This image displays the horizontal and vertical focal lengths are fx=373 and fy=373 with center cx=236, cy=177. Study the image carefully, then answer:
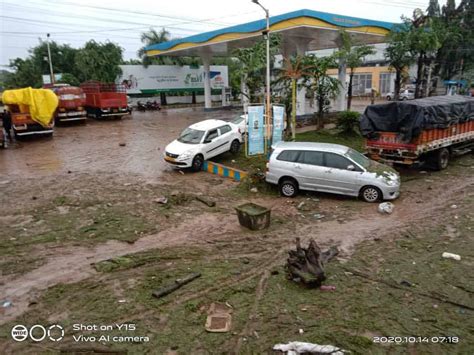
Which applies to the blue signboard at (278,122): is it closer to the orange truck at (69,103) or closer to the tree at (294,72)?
the tree at (294,72)

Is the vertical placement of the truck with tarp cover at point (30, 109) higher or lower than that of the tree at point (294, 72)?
lower

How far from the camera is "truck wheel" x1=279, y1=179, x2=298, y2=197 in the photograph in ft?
37.7

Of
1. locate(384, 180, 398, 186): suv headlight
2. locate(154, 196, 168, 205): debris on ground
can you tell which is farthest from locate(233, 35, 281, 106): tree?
locate(384, 180, 398, 186): suv headlight

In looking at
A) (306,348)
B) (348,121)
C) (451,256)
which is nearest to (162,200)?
(306,348)

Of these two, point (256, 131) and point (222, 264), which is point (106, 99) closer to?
point (256, 131)

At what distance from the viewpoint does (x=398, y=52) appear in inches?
954

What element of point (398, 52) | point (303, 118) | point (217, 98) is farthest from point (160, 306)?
point (217, 98)

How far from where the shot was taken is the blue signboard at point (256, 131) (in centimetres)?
1474

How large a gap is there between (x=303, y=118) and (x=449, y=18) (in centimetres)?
2702

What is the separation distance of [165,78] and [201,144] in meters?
29.4

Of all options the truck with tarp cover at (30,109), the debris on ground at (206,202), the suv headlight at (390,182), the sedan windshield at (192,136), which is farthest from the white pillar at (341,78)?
the truck with tarp cover at (30,109)

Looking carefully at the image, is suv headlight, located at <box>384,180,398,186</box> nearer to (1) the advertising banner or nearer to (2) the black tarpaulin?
(2) the black tarpaulin

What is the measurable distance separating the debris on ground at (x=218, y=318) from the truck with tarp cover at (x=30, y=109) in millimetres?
19667

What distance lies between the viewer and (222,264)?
23.4 ft
